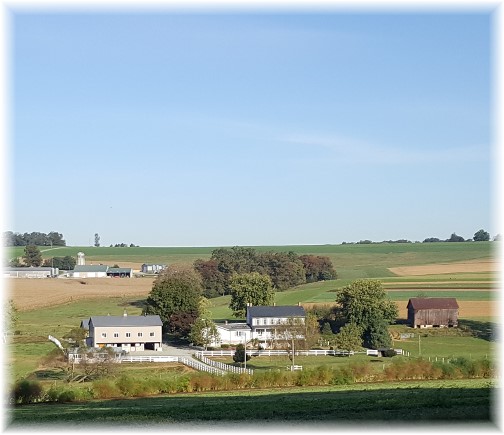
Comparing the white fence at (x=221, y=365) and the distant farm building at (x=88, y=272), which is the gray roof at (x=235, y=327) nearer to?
the white fence at (x=221, y=365)

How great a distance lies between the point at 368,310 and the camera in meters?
47.2

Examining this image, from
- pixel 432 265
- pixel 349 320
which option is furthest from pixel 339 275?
pixel 349 320

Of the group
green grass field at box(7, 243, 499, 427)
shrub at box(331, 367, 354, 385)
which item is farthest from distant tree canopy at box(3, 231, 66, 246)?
shrub at box(331, 367, 354, 385)

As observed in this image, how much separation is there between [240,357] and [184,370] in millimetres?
4726

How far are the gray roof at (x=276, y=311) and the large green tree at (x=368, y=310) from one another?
2688 millimetres

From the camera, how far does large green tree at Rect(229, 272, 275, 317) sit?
55.8m

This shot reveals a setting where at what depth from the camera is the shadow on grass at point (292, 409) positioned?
1527 cm

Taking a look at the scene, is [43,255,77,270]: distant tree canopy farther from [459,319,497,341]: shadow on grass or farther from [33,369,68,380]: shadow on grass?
[33,369,68,380]: shadow on grass

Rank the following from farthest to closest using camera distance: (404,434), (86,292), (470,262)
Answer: (470,262) < (86,292) < (404,434)

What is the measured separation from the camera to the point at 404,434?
44.8 ft

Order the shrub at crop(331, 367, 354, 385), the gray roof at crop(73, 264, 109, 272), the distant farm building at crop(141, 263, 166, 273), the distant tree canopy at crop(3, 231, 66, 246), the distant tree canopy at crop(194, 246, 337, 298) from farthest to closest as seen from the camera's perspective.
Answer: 1. the distant tree canopy at crop(3, 231, 66, 246)
2. the distant farm building at crop(141, 263, 166, 273)
3. the gray roof at crop(73, 264, 109, 272)
4. the distant tree canopy at crop(194, 246, 337, 298)
5. the shrub at crop(331, 367, 354, 385)

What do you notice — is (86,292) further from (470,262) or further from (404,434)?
(404,434)

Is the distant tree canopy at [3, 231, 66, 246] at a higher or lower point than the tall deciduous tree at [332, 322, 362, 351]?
higher

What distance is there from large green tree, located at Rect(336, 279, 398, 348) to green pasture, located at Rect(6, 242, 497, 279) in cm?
3721
